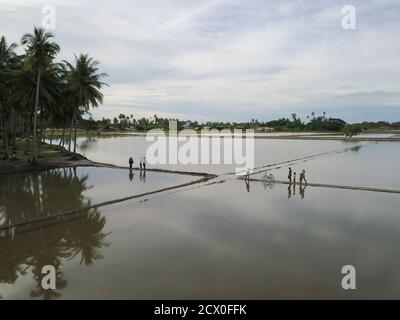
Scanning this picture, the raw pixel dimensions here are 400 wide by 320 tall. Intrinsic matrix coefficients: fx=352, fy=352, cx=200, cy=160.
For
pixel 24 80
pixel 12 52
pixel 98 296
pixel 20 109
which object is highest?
pixel 12 52

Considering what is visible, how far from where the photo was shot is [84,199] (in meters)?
16.9

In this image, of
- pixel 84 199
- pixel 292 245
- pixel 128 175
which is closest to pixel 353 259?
pixel 292 245

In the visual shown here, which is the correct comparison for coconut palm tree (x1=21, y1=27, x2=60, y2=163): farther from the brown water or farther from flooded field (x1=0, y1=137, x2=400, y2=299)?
the brown water

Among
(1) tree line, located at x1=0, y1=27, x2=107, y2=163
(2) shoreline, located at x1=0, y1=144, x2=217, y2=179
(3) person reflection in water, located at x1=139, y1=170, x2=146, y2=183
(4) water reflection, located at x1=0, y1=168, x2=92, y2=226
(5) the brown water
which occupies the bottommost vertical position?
(5) the brown water

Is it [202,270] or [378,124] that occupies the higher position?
[378,124]

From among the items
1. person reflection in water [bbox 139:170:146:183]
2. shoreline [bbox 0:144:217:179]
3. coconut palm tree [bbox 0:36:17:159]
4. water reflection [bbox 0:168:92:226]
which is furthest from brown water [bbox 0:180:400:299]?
coconut palm tree [bbox 0:36:17:159]

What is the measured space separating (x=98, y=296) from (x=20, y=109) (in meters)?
29.0

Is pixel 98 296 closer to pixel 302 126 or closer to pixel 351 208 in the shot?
pixel 351 208

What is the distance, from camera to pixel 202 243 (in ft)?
34.4

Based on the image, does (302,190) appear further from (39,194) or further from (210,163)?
(210,163)

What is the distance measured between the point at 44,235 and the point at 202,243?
5.11 meters

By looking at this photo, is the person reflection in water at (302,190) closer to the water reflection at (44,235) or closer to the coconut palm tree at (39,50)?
the water reflection at (44,235)

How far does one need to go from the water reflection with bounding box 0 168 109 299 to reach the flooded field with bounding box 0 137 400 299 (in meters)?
0.03

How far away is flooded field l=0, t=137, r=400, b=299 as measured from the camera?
7.70m
